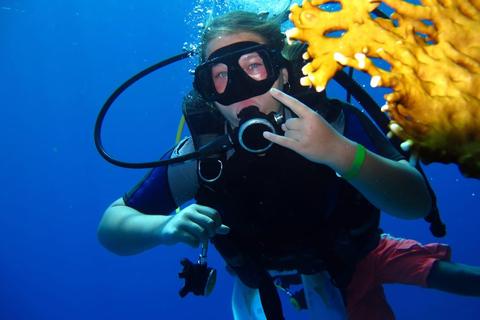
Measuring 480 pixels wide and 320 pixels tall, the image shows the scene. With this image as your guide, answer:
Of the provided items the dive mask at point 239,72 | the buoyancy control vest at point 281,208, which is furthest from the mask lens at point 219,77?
the buoyancy control vest at point 281,208

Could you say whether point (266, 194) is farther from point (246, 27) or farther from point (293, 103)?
point (246, 27)

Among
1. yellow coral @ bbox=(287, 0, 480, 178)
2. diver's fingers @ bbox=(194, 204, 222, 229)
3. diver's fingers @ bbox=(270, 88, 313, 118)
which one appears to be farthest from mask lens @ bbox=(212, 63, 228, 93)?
yellow coral @ bbox=(287, 0, 480, 178)

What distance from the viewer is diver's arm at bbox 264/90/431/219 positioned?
1.82 m

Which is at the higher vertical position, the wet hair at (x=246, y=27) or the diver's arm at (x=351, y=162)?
the wet hair at (x=246, y=27)

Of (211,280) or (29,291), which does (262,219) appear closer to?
(211,280)

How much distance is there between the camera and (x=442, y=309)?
14.2m

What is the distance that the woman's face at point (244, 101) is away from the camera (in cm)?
246

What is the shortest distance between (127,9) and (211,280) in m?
→ 43.1

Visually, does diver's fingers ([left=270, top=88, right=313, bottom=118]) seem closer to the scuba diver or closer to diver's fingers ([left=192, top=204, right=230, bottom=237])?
→ the scuba diver

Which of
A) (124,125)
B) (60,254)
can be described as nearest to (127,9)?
(124,125)

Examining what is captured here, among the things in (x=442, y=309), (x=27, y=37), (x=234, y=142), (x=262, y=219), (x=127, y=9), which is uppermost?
(x=27, y=37)

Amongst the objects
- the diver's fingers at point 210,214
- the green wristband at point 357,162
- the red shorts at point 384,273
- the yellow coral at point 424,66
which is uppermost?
the diver's fingers at point 210,214

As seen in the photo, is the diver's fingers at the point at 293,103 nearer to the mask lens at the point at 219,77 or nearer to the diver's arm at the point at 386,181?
the diver's arm at the point at 386,181

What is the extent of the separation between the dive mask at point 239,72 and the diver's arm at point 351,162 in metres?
0.63
